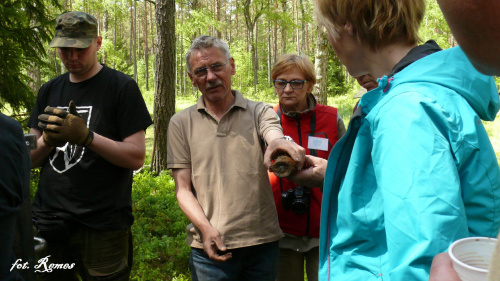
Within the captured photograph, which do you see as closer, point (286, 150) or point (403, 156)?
point (403, 156)

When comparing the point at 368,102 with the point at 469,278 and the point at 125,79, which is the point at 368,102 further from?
the point at 125,79

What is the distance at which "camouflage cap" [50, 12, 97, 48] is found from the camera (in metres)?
2.89

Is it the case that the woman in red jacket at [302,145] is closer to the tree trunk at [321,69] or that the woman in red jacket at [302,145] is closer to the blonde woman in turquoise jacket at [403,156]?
the blonde woman in turquoise jacket at [403,156]

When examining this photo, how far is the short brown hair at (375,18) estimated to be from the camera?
50.8 inches

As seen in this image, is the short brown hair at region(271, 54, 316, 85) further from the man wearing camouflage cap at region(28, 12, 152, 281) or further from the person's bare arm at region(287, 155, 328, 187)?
the person's bare arm at region(287, 155, 328, 187)

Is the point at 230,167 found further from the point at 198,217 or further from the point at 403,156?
the point at 403,156

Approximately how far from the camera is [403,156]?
3.33 ft

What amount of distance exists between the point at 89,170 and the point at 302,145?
155 cm

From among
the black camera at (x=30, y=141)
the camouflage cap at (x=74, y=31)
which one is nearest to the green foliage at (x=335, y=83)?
the camouflage cap at (x=74, y=31)

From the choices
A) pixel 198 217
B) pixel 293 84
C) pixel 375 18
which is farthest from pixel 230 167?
pixel 375 18

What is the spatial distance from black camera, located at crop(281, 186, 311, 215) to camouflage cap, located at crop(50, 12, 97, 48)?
1769 millimetres

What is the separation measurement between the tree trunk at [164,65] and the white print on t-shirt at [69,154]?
15.7ft

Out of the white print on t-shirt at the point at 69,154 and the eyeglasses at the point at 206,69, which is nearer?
the eyeglasses at the point at 206,69

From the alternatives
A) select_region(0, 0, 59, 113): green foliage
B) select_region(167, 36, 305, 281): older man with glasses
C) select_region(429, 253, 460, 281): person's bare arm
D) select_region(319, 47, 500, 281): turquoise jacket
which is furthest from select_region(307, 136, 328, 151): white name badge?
select_region(0, 0, 59, 113): green foliage
